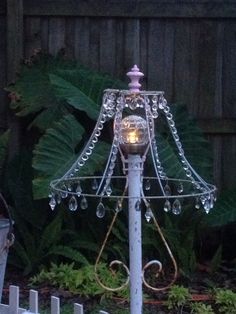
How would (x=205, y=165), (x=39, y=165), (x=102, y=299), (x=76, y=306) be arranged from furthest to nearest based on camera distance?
(x=205, y=165) < (x=39, y=165) < (x=102, y=299) < (x=76, y=306)

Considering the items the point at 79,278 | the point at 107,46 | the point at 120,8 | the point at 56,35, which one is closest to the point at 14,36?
the point at 56,35

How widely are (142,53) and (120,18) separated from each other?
0.30 m

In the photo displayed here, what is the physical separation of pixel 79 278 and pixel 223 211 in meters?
1.15

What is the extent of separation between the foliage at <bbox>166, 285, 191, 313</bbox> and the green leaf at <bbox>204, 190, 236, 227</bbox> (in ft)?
2.45

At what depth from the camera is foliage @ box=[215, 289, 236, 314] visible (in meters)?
5.66

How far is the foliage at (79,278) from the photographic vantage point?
587 centimetres

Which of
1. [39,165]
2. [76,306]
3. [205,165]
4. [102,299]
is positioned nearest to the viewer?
[76,306]

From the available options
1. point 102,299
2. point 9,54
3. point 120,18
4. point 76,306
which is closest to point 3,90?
point 9,54

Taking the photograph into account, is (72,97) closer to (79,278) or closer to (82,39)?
(82,39)

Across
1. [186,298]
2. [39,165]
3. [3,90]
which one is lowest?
[186,298]

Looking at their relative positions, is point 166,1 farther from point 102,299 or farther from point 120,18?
point 102,299

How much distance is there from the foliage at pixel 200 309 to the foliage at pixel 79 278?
44 cm

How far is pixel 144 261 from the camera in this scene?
21.1 feet

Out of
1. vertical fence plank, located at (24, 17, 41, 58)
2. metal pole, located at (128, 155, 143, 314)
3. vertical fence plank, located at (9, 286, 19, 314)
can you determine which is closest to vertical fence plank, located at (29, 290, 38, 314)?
vertical fence plank, located at (9, 286, 19, 314)
